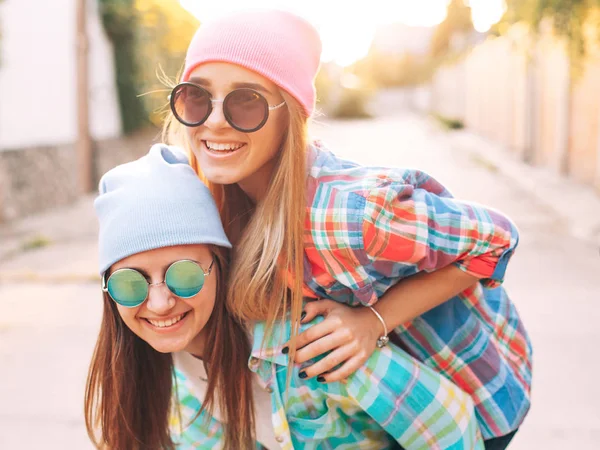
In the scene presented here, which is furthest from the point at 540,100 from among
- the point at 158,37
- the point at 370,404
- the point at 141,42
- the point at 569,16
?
the point at 370,404

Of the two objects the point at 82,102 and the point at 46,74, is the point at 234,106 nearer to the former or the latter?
the point at 46,74

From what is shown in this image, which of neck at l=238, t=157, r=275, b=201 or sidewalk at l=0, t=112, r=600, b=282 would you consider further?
sidewalk at l=0, t=112, r=600, b=282

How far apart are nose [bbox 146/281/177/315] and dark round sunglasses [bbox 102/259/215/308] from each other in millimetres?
13

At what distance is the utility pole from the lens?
10.3 m

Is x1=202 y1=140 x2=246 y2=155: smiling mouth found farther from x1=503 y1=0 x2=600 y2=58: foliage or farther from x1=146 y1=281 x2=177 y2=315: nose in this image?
x1=503 y1=0 x2=600 y2=58: foliage

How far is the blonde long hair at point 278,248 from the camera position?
1.57 m

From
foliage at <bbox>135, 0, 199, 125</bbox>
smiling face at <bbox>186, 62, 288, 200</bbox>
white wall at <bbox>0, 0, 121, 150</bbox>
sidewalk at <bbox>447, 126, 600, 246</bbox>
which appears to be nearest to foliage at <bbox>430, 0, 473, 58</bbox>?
sidewalk at <bbox>447, 126, 600, 246</bbox>

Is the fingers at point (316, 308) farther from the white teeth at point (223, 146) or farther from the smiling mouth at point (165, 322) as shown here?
the white teeth at point (223, 146)

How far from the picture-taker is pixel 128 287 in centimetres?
149

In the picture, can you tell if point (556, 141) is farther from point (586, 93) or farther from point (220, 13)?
point (220, 13)

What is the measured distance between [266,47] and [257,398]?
0.90m

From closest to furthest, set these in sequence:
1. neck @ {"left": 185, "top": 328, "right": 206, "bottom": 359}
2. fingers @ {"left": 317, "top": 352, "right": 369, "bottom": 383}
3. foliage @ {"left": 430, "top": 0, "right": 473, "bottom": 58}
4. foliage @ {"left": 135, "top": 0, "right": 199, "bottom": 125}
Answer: fingers @ {"left": 317, "top": 352, "right": 369, "bottom": 383} < neck @ {"left": 185, "top": 328, "right": 206, "bottom": 359} < foliage @ {"left": 135, "top": 0, "right": 199, "bottom": 125} < foliage @ {"left": 430, "top": 0, "right": 473, "bottom": 58}

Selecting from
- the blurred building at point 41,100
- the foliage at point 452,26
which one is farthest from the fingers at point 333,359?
the foliage at point 452,26

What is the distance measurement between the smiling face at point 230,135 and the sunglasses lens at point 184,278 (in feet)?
0.93
